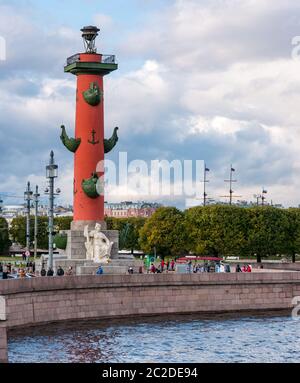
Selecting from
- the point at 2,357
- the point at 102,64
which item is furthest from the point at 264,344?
the point at 102,64

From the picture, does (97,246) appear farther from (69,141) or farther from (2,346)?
(2,346)

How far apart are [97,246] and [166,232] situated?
24212mm

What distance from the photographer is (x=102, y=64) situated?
39781 mm

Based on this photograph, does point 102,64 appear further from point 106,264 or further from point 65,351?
point 65,351

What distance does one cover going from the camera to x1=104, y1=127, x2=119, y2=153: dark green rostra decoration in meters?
40.6

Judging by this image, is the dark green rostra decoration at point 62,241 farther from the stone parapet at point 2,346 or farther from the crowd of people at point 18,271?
the stone parapet at point 2,346

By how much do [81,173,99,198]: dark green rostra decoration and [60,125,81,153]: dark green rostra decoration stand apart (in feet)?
4.28

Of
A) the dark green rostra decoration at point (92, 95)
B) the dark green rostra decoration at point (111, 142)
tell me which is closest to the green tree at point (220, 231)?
the dark green rostra decoration at point (111, 142)

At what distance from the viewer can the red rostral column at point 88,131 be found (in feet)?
131

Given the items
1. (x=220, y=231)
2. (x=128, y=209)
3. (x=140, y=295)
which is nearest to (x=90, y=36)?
(x=140, y=295)

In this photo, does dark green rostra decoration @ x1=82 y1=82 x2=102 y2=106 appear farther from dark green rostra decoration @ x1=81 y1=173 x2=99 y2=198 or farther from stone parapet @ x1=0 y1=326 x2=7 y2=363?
stone parapet @ x1=0 y1=326 x2=7 y2=363

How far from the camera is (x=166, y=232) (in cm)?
6253

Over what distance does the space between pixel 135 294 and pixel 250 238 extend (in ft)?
78.5

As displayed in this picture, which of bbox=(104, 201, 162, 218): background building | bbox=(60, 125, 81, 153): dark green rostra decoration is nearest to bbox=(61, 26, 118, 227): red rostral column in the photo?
bbox=(60, 125, 81, 153): dark green rostra decoration
